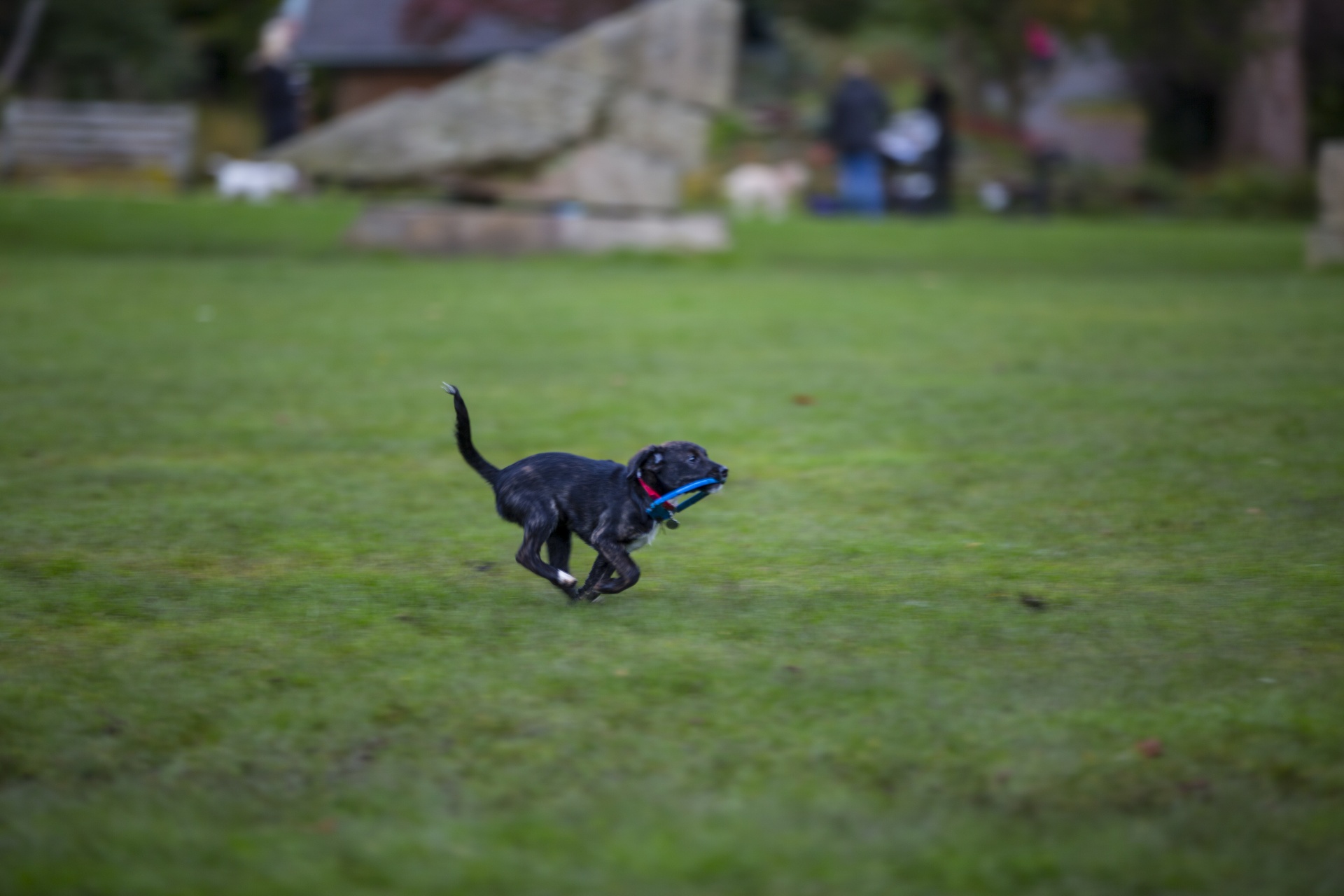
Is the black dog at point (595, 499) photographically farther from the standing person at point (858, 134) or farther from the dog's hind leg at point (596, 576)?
the standing person at point (858, 134)

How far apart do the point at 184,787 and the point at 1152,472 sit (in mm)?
5132

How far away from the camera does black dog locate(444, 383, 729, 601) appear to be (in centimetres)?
462

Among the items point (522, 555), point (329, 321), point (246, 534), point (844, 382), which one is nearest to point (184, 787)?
point (522, 555)

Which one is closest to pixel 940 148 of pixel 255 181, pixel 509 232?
pixel 509 232

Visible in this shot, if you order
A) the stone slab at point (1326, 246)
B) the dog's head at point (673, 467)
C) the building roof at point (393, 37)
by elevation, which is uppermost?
the building roof at point (393, 37)

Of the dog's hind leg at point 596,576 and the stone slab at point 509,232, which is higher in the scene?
the stone slab at point 509,232

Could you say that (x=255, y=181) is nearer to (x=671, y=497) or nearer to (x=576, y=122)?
(x=576, y=122)

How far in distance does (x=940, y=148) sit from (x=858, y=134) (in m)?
3.28

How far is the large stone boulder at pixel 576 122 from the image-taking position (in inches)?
687

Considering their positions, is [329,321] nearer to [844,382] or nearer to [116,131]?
[844,382]

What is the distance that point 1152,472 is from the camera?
7074 mm

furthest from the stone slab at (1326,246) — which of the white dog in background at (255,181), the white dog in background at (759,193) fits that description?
the white dog in background at (255,181)

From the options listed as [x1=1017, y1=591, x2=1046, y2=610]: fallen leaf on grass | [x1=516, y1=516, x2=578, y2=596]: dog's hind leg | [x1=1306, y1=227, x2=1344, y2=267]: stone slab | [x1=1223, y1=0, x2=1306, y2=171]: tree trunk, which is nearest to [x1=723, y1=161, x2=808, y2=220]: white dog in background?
[x1=1223, y1=0, x2=1306, y2=171]: tree trunk

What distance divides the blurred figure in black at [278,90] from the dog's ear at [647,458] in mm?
19636
